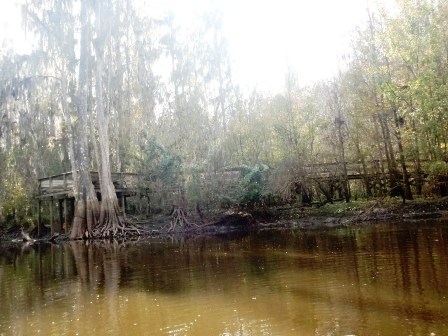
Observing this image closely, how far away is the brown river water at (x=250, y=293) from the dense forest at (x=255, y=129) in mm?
10279

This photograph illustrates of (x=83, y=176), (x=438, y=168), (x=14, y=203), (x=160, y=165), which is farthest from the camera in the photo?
(x=14, y=203)

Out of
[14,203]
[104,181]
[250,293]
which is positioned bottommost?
[250,293]

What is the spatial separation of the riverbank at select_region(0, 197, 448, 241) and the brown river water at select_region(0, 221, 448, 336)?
8162 millimetres

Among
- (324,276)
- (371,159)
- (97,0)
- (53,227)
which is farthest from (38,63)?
(324,276)

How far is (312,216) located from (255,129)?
748 cm

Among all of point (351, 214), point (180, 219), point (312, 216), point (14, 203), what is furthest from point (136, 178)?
point (351, 214)

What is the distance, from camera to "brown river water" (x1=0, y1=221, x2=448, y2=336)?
207 inches

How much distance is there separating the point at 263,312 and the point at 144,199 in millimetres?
22414

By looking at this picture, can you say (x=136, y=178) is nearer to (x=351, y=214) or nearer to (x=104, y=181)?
(x=104, y=181)

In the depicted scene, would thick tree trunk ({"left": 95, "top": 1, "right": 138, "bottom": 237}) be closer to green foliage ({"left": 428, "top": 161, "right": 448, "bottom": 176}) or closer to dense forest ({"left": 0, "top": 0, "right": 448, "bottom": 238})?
dense forest ({"left": 0, "top": 0, "right": 448, "bottom": 238})

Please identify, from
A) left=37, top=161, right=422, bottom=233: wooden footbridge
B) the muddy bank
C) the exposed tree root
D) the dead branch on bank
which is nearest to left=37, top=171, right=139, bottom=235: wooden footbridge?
left=37, top=161, right=422, bottom=233: wooden footbridge

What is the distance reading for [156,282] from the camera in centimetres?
884

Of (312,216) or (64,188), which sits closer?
(312,216)

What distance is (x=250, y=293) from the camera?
701cm
